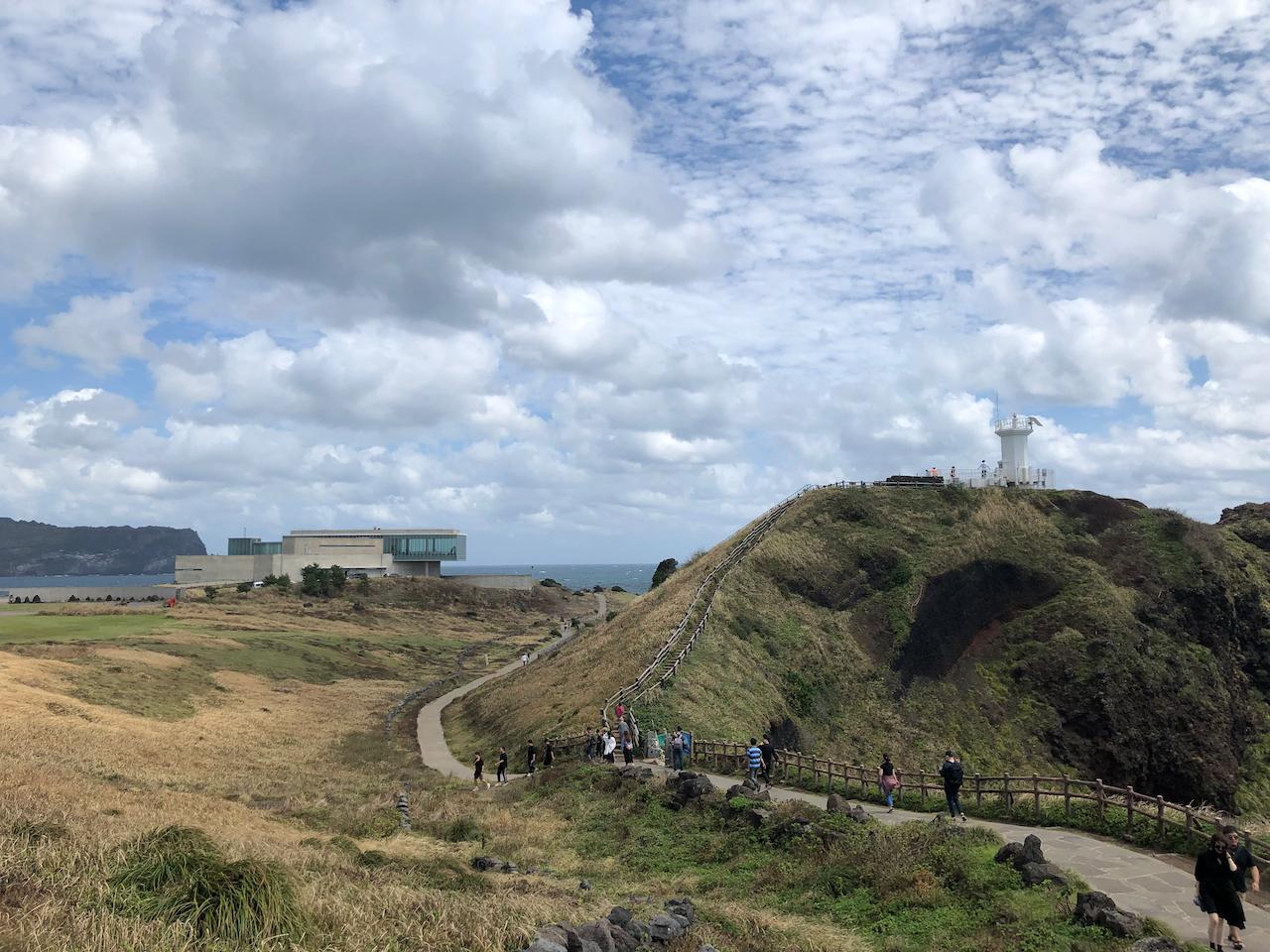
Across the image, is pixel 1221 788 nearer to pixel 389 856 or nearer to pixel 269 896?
pixel 389 856

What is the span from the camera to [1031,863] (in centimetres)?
1563

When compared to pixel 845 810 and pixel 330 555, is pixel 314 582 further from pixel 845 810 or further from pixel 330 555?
pixel 845 810

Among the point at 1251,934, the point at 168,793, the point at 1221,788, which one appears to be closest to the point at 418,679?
the point at 168,793

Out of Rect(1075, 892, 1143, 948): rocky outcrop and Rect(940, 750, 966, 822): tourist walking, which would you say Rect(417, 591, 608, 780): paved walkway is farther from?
Rect(1075, 892, 1143, 948): rocky outcrop

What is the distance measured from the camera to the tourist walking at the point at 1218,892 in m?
12.4

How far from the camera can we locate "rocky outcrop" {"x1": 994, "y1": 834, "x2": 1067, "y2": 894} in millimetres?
15125

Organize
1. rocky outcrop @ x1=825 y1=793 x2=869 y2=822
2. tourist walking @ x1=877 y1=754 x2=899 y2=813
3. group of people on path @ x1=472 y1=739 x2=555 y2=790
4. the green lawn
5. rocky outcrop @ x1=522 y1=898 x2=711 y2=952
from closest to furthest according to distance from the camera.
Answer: rocky outcrop @ x1=522 y1=898 x2=711 y2=952 → rocky outcrop @ x1=825 y1=793 x2=869 y2=822 → tourist walking @ x1=877 y1=754 x2=899 y2=813 → group of people on path @ x1=472 y1=739 x2=555 y2=790 → the green lawn

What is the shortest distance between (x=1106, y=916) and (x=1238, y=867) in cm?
197

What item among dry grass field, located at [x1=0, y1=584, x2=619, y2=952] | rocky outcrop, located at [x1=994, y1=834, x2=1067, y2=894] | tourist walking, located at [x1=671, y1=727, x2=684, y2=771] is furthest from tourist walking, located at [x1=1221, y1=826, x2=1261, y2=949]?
tourist walking, located at [x1=671, y1=727, x2=684, y2=771]

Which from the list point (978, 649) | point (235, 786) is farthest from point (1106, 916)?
point (978, 649)

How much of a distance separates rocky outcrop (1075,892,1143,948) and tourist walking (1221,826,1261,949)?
3.82 feet

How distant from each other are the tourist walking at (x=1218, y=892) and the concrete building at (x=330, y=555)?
138 metres

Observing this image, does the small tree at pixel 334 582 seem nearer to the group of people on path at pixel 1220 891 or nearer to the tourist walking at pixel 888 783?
the tourist walking at pixel 888 783

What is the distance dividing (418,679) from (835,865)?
196 ft
